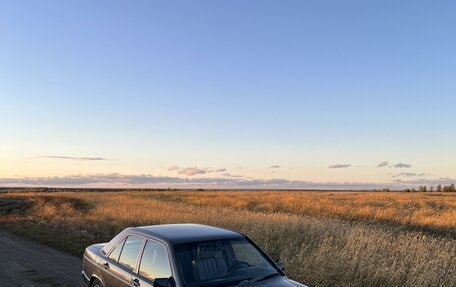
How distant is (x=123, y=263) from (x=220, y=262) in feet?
5.25

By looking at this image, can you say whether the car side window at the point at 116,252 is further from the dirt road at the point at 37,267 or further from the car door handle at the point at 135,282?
the dirt road at the point at 37,267

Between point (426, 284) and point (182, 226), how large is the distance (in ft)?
15.9

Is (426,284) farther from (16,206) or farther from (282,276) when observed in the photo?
(16,206)

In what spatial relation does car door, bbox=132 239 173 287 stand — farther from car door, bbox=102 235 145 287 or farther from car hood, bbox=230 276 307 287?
car hood, bbox=230 276 307 287

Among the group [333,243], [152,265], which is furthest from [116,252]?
[333,243]

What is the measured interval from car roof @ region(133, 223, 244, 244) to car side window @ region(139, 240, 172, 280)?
0.46 feet

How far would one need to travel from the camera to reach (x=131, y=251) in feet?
18.3

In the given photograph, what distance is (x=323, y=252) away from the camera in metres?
9.46

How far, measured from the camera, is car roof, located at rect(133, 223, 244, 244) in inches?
193

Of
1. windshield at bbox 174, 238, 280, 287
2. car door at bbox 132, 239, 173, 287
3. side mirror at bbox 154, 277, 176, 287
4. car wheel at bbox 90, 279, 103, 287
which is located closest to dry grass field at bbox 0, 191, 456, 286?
windshield at bbox 174, 238, 280, 287

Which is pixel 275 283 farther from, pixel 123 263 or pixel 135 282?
pixel 123 263

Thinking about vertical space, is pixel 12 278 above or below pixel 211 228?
below

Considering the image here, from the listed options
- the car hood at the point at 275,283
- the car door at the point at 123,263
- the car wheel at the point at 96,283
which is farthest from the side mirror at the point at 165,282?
the car wheel at the point at 96,283

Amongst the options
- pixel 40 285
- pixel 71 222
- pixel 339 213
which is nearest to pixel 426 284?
pixel 40 285
